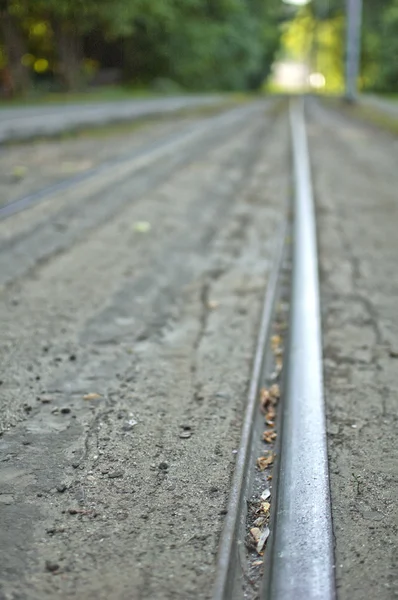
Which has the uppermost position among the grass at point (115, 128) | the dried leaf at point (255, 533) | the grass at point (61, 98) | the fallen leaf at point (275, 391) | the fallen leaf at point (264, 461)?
the grass at point (61, 98)

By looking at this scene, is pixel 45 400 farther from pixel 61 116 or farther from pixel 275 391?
pixel 61 116

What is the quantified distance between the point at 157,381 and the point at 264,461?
82cm

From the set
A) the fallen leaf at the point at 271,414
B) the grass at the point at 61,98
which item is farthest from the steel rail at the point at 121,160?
the grass at the point at 61,98

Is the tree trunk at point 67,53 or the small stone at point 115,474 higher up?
the tree trunk at point 67,53

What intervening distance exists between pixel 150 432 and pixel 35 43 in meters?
35.7

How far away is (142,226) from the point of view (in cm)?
642

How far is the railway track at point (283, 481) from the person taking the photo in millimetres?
1983

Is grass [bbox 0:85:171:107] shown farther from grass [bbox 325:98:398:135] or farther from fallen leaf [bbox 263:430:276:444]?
fallen leaf [bbox 263:430:276:444]

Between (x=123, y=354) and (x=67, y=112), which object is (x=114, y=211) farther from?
(x=67, y=112)

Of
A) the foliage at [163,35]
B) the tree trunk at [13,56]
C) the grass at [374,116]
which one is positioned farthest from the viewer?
the foliage at [163,35]

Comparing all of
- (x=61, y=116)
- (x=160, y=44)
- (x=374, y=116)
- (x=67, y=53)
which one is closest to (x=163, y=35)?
(x=160, y=44)

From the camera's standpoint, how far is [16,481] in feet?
8.15

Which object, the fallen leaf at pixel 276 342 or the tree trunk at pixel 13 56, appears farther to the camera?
the tree trunk at pixel 13 56

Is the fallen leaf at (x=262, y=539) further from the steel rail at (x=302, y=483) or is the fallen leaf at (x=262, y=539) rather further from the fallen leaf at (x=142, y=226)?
the fallen leaf at (x=142, y=226)
